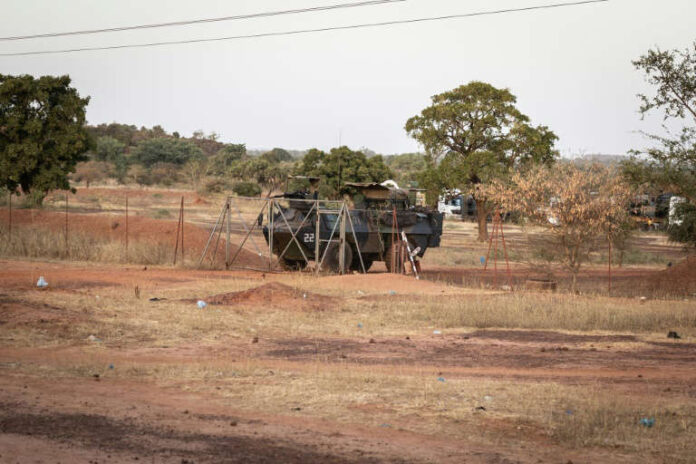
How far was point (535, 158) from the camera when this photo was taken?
39.0 meters

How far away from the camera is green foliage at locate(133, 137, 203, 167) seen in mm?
92250

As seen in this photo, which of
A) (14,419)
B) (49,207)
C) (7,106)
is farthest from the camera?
(49,207)

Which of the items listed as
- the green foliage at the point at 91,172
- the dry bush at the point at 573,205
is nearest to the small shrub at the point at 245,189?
the green foliage at the point at 91,172

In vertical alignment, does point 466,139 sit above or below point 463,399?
above

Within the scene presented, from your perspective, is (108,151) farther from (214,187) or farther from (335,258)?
(335,258)

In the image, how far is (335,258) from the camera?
25.3 metres

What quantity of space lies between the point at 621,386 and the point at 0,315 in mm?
9592

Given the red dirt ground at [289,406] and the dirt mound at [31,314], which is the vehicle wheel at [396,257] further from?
the dirt mound at [31,314]

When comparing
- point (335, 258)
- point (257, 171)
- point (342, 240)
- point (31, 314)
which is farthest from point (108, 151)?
point (31, 314)

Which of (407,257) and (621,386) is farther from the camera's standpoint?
(407,257)

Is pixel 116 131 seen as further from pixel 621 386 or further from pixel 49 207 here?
pixel 621 386

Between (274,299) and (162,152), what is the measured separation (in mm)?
78319

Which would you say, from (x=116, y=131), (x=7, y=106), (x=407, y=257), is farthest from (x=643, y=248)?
(x=116, y=131)

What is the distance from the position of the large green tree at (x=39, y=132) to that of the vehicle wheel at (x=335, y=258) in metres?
16.5
